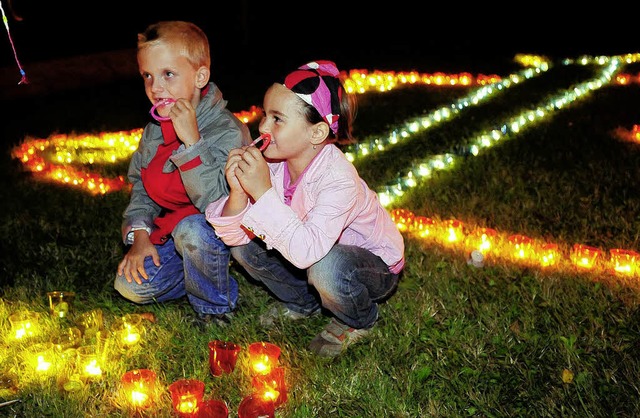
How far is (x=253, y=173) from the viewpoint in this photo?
9.91 ft

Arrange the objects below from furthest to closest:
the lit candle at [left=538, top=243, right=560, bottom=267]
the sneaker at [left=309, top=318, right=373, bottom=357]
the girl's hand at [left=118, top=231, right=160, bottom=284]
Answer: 1. the lit candle at [left=538, top=243, right=560, bottom=267]
2. the girl's hand at [left=118, top=231, right=160, bottom=284]
3. the sneaker at [left=309, top=318, right=373, bottom=357]

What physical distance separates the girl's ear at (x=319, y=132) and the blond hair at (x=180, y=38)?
0.77 metres

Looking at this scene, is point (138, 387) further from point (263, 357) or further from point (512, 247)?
point (512, 247)

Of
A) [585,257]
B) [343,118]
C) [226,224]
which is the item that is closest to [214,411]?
[226,224]

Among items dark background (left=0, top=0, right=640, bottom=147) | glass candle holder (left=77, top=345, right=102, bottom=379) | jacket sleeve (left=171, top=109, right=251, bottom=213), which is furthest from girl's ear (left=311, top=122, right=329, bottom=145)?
dark background (left=0, top=0, right=640, bottom=147)

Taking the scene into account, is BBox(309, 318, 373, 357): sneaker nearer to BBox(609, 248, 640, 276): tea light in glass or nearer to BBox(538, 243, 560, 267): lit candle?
BBox(538, 243, 560, 267): lit candle

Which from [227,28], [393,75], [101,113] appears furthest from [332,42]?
[101,113]

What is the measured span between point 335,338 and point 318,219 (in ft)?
2.22

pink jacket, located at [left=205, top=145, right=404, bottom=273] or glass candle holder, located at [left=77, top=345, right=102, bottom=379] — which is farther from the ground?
pink jacket, located at [left=205, top=145, right=404, bottom=273]

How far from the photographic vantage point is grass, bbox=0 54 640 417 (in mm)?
3104

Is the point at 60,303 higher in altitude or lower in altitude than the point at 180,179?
lower

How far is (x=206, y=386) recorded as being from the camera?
3.22m

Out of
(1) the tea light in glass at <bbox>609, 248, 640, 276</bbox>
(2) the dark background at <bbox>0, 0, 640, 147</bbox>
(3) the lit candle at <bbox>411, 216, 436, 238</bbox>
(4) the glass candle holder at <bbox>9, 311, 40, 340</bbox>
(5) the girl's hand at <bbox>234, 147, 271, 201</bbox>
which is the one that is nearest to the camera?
(5) the girl's hand at <bbox>234, 147, 271, 201</bbox>

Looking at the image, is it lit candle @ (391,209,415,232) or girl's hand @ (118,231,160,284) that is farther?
lit candle @ (391,209,415,232)
